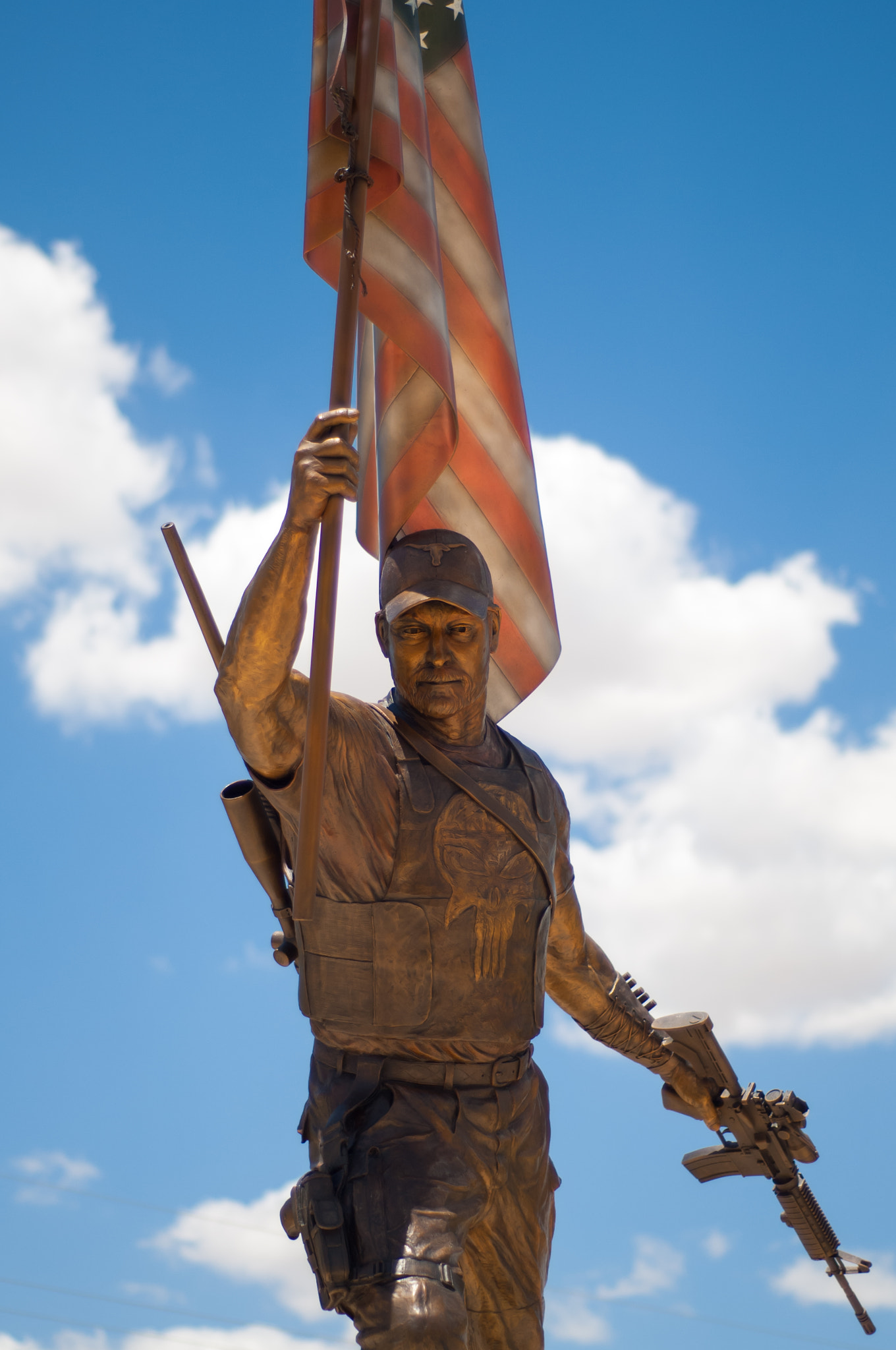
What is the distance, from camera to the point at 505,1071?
554 centimetres

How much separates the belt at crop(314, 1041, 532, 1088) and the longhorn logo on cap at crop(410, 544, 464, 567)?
1.90 m

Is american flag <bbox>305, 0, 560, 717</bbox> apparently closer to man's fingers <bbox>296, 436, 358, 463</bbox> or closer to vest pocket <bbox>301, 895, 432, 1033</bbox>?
man's fingers <bbox>296, 436, 358, 463</bbox>

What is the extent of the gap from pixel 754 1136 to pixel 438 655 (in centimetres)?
Answer: 288

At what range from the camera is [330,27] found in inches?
236

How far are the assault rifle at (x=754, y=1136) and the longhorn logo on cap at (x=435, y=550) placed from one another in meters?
2.35

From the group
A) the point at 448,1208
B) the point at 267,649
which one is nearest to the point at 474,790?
the point at 267,649

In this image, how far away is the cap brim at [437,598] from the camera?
573cm

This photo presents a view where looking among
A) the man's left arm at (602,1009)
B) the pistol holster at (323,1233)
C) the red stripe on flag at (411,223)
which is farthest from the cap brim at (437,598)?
the pistol holster at (323,1233)

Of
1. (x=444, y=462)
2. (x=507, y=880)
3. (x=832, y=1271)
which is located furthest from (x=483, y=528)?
(x=832, y=1271)

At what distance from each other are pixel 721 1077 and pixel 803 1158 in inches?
21.3

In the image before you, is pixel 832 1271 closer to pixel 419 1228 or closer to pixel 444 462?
pixel 419 1228

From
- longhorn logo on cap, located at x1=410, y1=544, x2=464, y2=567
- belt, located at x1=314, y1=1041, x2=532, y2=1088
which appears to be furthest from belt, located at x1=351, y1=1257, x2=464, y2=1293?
longhorn logo on cap, located at x1=410, y1=544, x2=464, y2=567

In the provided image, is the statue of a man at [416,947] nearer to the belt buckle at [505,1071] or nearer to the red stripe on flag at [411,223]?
the belt buckle at [505,1071]

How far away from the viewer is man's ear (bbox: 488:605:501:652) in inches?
237
